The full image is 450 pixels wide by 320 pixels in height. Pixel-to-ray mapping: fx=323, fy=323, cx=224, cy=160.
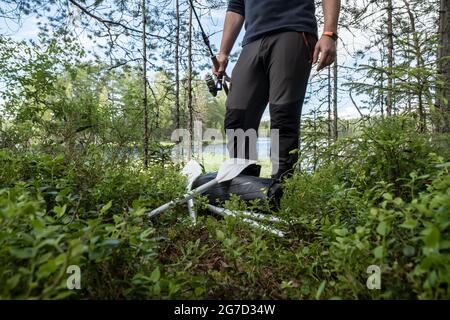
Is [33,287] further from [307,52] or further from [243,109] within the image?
[307,52]

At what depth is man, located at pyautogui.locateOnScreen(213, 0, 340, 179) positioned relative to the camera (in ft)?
8.34

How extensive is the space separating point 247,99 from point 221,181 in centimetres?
75

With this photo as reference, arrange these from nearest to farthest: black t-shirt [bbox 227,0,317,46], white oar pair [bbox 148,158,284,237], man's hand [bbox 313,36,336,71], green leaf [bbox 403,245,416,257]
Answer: green leaf [bbox 403,245,416,257], white oar pair [bbox 148,158,284,237], man's hand [bbox 313,36,336,71], black t-shirt [bbox 227,0,317,46]

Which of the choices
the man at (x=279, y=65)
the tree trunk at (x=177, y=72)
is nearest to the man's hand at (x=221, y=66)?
the man at (x=279, y=65)

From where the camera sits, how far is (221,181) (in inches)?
107

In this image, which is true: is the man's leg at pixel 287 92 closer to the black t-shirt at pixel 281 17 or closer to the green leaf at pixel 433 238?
the black t-shirt at pixel 281 17

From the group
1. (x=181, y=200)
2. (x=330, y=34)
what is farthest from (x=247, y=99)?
A: (x=181, y=200)

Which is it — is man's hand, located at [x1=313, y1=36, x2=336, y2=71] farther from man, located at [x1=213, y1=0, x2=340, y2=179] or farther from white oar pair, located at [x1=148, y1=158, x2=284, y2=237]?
white oar pair, located at [x1=148, y1=158, x2=284, y2=237]

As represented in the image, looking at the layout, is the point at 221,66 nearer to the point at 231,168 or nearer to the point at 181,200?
the point at 231,168

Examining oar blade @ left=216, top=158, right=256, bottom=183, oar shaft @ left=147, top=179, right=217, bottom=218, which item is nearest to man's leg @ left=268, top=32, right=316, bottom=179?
oar blade @ left=216, top=158, right=256, bottom=183

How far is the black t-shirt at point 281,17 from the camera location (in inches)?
104

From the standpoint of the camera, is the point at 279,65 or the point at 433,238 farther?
the point at 279,65

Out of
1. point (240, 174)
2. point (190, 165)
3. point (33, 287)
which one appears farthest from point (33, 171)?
point (33, 287)

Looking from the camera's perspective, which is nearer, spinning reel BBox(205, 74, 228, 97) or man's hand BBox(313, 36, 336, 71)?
man's hand BBox(313, 36, 336, 71)
